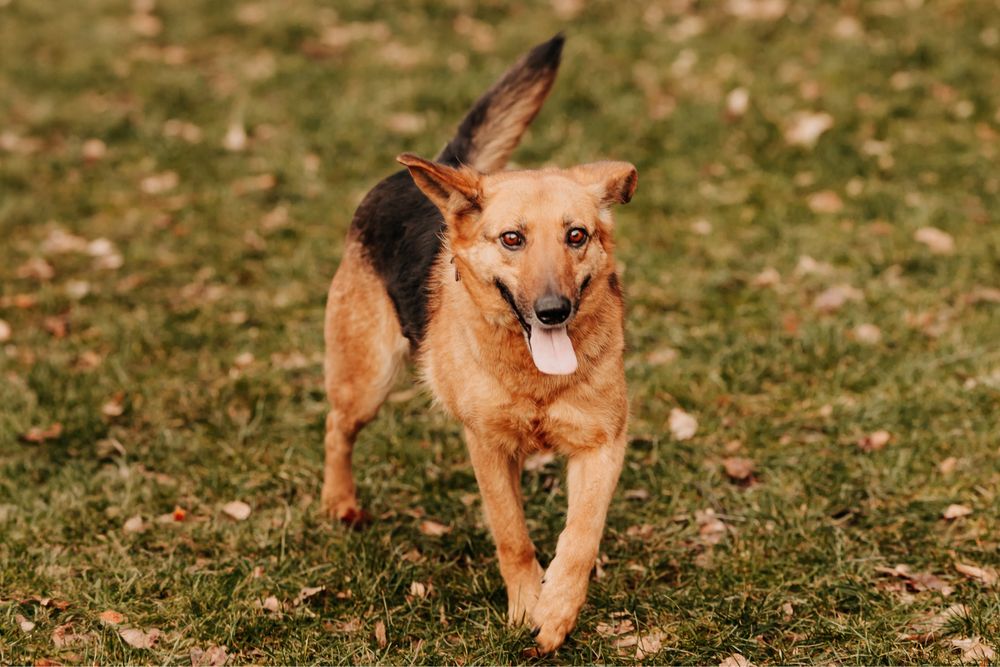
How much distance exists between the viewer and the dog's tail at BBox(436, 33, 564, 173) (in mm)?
4953

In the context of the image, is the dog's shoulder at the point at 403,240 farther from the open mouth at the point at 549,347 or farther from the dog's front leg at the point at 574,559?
the dog's front leg at the point at 574,559

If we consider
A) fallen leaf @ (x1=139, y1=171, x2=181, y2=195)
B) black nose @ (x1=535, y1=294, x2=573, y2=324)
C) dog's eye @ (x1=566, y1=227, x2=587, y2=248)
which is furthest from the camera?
fallen leaf @ (x1=139, y1=171, x2=181, y2=195)

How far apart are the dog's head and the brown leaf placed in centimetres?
271

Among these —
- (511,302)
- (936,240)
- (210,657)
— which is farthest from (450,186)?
(936,240)

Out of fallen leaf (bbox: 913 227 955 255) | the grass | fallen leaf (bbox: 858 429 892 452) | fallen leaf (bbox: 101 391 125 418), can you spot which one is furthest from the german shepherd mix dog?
fallen leaf (bbox: 913 227 955 255)

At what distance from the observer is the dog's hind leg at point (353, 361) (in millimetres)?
4785

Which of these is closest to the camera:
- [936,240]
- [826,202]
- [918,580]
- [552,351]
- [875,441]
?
[552,351]

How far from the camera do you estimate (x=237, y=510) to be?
4.97 m

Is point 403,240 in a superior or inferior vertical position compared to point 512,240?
inferior

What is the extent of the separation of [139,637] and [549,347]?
194cm

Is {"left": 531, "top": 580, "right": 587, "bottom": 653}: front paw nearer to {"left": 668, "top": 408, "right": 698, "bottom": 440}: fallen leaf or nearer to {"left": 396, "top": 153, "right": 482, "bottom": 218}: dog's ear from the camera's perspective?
{"left": 396, "top": 153, "right": 482, "bottom": 218}: dog's ear

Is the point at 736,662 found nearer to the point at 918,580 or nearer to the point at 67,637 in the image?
the point at 918,580

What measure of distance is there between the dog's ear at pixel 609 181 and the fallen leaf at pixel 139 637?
7.81 ft

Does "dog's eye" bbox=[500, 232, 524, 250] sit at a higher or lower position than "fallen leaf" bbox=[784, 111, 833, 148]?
higher
